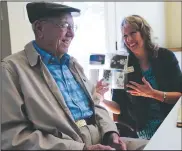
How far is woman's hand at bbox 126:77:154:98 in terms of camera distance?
1357mm

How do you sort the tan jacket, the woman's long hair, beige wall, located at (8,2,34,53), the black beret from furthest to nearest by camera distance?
the woman's long hair, beige wall, located at (8,2,34,53), the black beret, the tan jacket

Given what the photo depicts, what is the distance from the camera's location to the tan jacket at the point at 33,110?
3.08 ft

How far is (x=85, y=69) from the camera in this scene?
4.34 feet

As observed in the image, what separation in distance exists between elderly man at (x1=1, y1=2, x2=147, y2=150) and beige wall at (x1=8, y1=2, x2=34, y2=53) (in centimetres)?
8

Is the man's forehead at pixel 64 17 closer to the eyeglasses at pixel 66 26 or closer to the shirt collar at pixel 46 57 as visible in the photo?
the eyeglasses at pixel 66 26

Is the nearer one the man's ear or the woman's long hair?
→ the man's ear

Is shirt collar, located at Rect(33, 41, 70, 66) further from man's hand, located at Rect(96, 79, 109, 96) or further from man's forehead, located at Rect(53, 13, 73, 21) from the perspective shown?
man's hand, located at Rect(96, 79, 109, 96)

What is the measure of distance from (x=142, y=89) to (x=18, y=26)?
0.77 m

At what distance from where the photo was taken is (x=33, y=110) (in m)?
0.98

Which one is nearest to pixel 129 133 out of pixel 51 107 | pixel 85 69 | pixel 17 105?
pixel 85 69

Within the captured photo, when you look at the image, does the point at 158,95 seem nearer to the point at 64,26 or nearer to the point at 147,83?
the point at 147,83

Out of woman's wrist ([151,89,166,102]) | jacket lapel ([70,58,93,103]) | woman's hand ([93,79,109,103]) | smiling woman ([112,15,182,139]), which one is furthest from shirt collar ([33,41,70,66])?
woman's wrist ([151,89,166,102])

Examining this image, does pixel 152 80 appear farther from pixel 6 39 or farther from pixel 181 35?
pixel 6 39

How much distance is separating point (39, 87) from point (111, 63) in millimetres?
502
